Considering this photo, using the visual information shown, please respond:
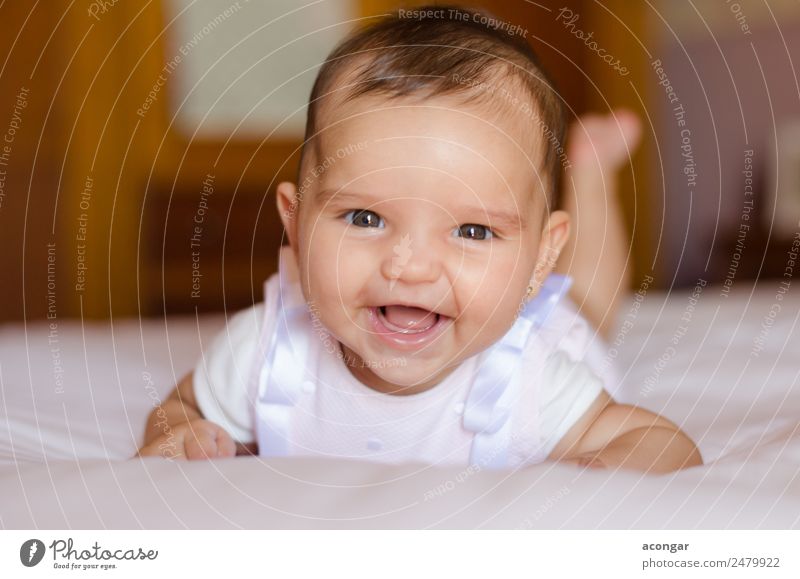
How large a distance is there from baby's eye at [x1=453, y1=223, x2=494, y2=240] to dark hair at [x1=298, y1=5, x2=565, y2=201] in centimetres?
7

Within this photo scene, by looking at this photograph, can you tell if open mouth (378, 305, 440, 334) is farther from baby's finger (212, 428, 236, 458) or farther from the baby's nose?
baby's finger (212, 428, 236, 458)

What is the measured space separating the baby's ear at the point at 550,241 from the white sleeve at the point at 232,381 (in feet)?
0.78

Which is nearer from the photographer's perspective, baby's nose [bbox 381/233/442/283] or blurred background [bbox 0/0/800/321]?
baby's nose [bbox 381/233/442/283]

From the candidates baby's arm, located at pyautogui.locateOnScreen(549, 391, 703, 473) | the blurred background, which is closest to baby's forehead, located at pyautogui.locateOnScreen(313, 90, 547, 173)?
baby's arm, located at pyautogui.locateOnScreen(549, 391, 703, 473)

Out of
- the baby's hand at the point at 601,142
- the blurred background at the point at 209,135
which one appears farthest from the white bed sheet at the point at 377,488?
the blurred background at the point at 209,135

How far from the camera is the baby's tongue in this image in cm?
57

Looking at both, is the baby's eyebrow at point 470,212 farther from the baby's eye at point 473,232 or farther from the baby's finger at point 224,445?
the baby's finger at point 224,445

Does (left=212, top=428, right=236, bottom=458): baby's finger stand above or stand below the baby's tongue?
below

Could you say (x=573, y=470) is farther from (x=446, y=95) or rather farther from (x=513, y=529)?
(x=446, y=95)

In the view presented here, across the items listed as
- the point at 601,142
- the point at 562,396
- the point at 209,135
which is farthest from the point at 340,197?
the point at 209,135

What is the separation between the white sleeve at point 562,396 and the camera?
0.67m

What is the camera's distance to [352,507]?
0.44m

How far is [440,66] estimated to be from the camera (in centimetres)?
57

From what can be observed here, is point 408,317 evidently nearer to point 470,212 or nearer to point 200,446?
point 470,212
